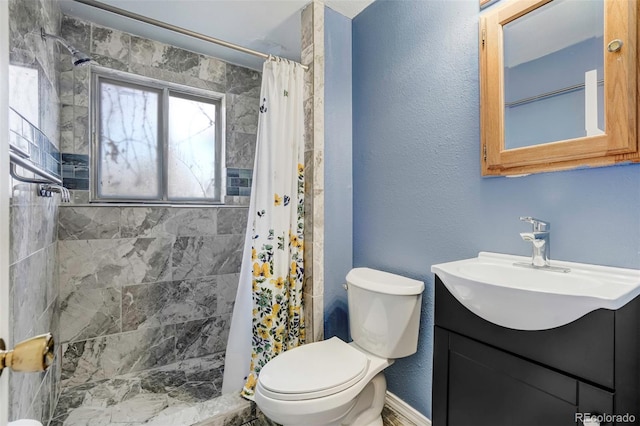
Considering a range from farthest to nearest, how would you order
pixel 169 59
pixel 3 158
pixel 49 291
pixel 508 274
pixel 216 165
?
pixel 216 165 → pixel 169 59 → pixel 49 291 → pixel 508 274 → pixel 3 158

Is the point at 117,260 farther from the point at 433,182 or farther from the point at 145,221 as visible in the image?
the point at 433,182

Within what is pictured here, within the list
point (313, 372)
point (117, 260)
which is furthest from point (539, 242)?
point (117, 260)

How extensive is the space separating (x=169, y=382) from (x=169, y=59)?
92.2 inches

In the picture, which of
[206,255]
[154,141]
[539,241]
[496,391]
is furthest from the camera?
[206,255]

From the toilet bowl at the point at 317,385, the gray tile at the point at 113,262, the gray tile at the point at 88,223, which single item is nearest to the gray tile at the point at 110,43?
the gray tile at the point at 88,223

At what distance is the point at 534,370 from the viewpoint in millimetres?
799

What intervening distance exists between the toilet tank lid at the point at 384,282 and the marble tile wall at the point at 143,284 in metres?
1.32

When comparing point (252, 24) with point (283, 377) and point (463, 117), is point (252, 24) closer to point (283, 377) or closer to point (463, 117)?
point (463, 117)

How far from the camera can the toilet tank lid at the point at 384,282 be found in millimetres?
1346

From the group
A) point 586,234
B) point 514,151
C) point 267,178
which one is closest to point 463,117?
point 514,151

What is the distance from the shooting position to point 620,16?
88 centimetres

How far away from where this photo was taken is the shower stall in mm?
1355

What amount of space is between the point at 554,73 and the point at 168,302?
2.58 meters

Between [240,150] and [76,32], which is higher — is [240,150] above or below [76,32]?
below
